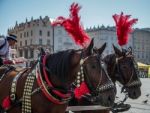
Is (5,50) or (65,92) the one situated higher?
(5,50)

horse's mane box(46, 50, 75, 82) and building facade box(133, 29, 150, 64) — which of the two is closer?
horse's mane box(46, 50, 75, 82)

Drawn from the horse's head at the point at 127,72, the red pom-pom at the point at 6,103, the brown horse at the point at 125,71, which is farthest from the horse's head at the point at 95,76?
the horse's head at the point at 127,72

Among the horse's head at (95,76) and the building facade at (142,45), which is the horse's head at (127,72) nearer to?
the horse's head at (95,76)

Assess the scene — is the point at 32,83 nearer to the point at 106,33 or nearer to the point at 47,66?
the point at 47,66

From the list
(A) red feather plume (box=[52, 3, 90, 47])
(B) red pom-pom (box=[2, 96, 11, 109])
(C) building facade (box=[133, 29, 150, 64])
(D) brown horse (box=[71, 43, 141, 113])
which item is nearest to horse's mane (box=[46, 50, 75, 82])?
(A) red feather plume (box=[52, 3, 90, 47])

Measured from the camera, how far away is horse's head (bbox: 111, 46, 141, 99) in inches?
250

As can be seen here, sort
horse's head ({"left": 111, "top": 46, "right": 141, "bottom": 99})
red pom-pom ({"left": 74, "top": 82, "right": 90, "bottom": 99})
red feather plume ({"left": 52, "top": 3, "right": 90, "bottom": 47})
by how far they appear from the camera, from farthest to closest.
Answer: horse's head ({"left": 111, "top": 46, "right": 141, "bottom": 99}) < red feather plume ({"left": 52, "top": 3, "right": 90, "bottom": 47}) < red pom-pom ({"left": 74, "top": 82, "right": 90, "bottom": 99})

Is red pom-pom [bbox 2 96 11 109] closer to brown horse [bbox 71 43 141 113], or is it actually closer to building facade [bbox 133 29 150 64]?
brown horse [bbox 71 43 141 113]

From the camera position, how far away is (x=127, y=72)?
6.40m

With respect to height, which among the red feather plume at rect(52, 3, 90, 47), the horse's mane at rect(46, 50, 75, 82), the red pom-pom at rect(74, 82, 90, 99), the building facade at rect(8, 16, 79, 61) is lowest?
the red pom-pom at rect(74, 82, 90, 99)

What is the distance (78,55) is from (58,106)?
2.53ft

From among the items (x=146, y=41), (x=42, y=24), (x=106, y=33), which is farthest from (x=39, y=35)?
(x=146, y=41)

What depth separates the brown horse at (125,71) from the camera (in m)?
6.35

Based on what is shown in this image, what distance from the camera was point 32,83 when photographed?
181 inches
